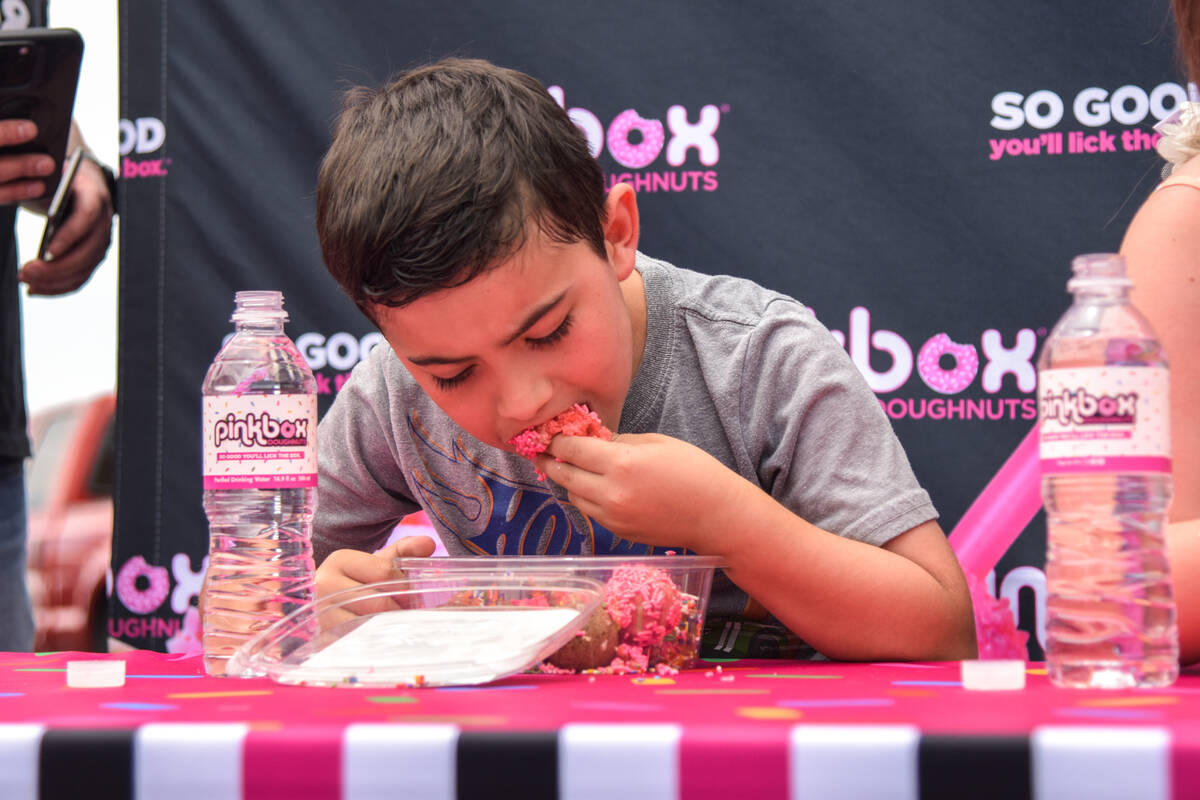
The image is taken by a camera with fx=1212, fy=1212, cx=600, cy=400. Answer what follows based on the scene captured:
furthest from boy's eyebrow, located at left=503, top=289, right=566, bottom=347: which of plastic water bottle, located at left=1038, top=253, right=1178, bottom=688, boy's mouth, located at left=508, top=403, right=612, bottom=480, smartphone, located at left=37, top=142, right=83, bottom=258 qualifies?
smartphone, located at left=37, top=142, right=83, bottom=258

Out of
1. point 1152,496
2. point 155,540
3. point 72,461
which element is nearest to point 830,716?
point 1152,496

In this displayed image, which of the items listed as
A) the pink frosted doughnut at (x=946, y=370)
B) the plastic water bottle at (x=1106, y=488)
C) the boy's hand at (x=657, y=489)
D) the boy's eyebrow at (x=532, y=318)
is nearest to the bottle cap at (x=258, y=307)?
the boy's eyebrow at (x=532, y=318)

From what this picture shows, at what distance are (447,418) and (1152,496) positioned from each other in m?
1.00

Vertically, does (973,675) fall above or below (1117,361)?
below

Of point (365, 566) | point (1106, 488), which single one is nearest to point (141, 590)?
point (365, 566)

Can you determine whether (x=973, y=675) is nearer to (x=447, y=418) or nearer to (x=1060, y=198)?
(x=447, y=418)

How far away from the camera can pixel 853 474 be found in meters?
1.40

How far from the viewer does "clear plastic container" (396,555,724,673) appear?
1087mm

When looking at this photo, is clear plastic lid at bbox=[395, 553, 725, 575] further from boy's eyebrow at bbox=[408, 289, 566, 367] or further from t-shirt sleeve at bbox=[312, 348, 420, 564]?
t-shirt sleeve at bbox=[312, 348, 420, 564]

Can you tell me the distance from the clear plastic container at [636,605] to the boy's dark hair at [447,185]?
30 centimetres

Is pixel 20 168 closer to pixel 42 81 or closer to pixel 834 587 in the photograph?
pixel 42 81

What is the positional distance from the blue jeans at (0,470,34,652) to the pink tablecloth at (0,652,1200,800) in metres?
1.77

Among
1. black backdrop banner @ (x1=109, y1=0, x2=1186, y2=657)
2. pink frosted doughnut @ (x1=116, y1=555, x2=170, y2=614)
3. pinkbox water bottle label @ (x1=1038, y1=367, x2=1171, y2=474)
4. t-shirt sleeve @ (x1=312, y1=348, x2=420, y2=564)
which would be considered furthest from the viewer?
pink frosted doughnut @ (x1=116, y1=555, x2=170, y2=614)

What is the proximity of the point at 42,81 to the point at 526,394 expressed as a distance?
53.8 inches
